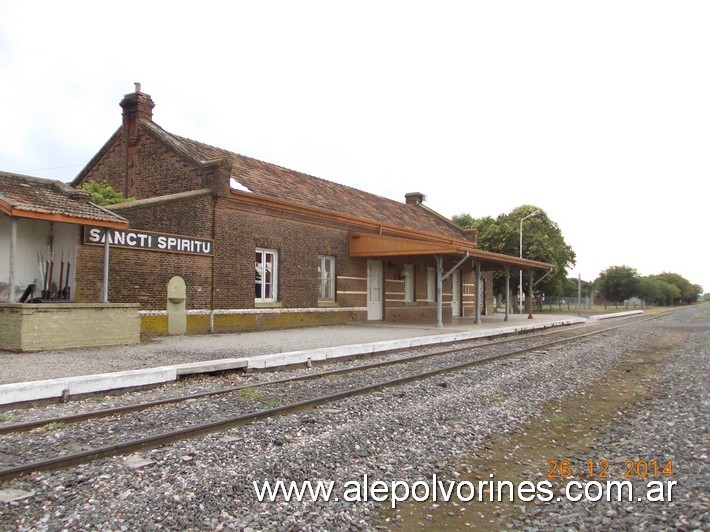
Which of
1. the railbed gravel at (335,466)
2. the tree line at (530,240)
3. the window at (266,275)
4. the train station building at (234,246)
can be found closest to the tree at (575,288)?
the tree line at (530,240)

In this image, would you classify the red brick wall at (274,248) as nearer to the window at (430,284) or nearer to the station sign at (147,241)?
the station sign at (147,241)

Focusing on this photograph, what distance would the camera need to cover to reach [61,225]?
41.2 feet

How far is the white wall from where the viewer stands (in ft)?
38.8

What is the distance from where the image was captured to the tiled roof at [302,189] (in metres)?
17.5

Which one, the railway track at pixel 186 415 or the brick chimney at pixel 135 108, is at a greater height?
the brick chimney at pixel 135 108

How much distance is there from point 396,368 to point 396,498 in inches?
242

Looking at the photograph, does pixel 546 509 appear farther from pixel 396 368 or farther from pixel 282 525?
pixel 396 368

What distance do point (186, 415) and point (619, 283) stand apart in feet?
291

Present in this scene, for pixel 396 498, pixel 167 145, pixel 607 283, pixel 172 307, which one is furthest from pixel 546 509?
pixel 607 283

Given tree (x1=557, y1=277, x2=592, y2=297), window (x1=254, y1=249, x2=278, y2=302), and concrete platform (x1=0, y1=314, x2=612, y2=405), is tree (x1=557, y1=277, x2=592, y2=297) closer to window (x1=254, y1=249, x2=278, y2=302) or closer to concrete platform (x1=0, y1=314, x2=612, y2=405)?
window (x1=254, y1=249, x2=278, y2=302)

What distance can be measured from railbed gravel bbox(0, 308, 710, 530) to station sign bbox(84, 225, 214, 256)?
8.04 metres

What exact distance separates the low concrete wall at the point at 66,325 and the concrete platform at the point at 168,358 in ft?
1.08

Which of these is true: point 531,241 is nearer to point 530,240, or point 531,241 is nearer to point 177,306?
point 530,240

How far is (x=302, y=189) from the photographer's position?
815 inches
